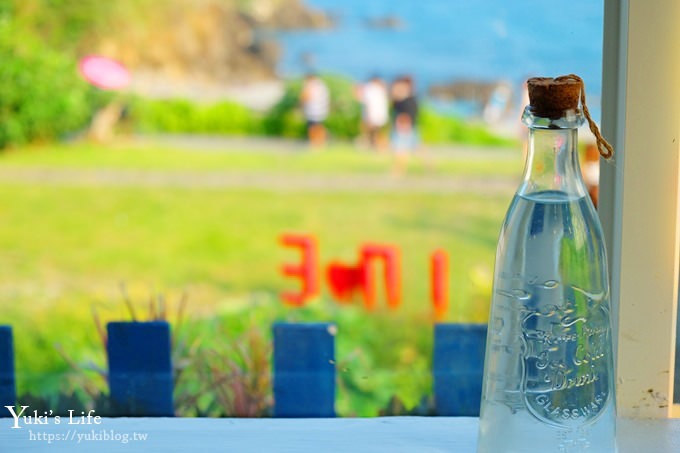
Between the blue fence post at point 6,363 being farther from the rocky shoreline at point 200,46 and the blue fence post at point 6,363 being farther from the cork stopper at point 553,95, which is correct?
the rocky shoreline at point 200,46

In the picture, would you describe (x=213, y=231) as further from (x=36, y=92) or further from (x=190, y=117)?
(x=36, y=92)

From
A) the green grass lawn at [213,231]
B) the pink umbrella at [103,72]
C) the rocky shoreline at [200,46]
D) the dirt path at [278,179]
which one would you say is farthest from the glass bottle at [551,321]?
the pink umbrella at [103,72]

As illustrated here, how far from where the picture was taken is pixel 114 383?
2.23 ft

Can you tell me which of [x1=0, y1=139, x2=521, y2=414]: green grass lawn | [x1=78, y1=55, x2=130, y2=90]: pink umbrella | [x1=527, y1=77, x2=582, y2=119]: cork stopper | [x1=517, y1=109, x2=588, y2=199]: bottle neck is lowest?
[x1=0, y1=139, x2=521, y2=414]: green grass lawn

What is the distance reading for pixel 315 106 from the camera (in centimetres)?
369

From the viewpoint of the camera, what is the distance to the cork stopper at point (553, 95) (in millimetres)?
427

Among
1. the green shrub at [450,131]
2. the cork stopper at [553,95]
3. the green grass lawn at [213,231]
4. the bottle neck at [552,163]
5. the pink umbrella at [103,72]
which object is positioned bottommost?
the green grass lawn at [213,231]

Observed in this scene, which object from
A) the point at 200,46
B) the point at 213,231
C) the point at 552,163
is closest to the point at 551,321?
the point at 552,163

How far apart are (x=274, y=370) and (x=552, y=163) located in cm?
30

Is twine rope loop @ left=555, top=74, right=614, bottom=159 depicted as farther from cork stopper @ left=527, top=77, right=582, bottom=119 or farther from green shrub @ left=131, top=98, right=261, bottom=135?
green shrub @ left=131, top=98, right=261, bottom=135

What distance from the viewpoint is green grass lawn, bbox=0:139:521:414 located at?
123 inches

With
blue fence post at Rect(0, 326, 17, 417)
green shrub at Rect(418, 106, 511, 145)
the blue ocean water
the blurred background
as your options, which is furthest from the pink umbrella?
blue fence post at Rect(0, 326, 17, 417)

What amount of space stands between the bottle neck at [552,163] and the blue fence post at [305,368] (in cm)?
25

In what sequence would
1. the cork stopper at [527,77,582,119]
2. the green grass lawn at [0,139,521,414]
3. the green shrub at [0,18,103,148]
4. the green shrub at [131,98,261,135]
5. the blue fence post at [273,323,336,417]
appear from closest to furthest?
the cork stopper at [527,77,582,119]
the blue fence post at [273,323,336,417]
the green grass lawn at [0,139,521,414]
the green shrub at [0,18,103,148]
the green shrub at [131,98,261,135]
